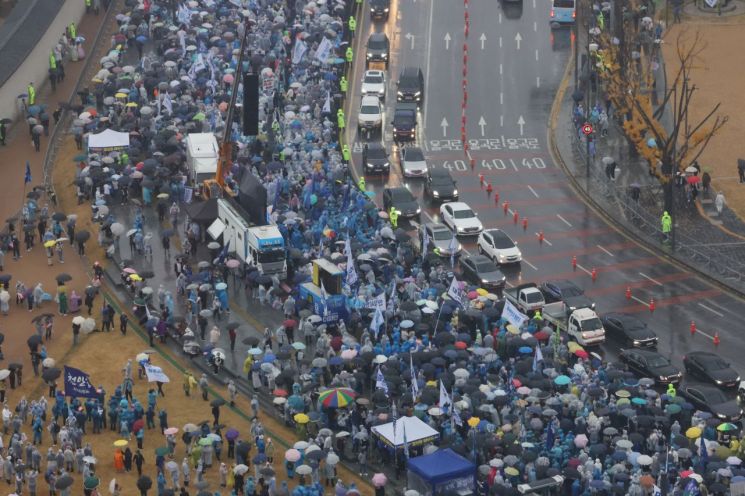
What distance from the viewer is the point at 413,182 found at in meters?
105

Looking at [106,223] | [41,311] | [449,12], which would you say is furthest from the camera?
[449,12]

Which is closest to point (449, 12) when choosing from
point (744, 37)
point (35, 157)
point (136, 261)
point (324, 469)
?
point (744, 37)

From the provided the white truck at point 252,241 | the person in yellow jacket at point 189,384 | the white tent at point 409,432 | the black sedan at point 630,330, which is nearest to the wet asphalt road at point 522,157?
the black sedan at point 630,330

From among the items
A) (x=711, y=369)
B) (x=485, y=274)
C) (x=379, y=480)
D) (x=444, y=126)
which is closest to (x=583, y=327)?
(x=711, y=369)

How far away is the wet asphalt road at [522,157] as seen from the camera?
3565 inches

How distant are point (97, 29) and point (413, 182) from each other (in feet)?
96.5

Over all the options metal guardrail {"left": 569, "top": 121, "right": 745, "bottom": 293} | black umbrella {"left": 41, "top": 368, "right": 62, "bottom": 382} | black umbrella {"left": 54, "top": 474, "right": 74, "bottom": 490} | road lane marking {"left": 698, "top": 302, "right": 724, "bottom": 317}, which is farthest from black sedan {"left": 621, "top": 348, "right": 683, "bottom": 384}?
black umbrella {"left": 54, "top": 474, "right": 74, "bottom": 490}

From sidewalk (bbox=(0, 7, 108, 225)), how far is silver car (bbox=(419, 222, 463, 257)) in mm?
21760

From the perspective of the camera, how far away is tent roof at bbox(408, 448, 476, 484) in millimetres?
71750

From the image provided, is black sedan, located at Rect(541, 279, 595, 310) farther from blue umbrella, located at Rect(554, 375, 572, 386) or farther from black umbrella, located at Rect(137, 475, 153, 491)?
black umbrella, located at Rect(137, 475, 153, 491)

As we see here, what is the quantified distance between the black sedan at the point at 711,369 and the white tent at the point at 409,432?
13215 mm

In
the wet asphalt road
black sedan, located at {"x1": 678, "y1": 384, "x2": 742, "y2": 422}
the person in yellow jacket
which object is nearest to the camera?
black sedan, located at {"x1": 678, "y1": 384, "x2": 742, "y2": 422}

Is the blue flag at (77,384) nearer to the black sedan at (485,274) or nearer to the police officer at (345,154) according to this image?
the black sedan at (485,274)

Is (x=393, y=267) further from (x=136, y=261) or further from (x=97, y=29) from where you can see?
(x=97, y=29)
